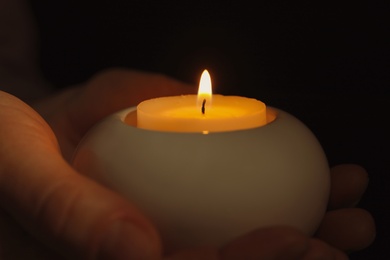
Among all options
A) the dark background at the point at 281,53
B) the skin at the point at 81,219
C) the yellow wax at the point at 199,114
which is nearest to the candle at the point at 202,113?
the yellow wax at the point at 199,114

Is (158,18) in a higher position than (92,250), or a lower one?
higher

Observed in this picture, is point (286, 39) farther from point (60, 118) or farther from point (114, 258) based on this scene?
point (114, 258)

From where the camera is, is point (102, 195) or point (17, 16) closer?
point (102, 195)

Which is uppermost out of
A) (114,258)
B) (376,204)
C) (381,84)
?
(381,84)

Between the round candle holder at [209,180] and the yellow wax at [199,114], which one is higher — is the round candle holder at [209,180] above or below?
below

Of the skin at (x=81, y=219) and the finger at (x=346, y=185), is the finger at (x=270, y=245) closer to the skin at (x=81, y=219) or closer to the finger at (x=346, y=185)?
the skin at (x=81, y=219)

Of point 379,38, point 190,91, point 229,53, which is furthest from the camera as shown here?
point 229,53

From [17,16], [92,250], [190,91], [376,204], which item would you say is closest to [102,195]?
[92,250]
